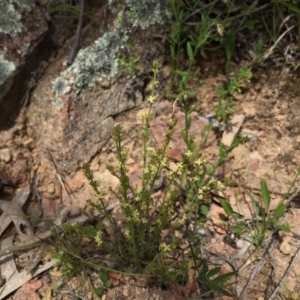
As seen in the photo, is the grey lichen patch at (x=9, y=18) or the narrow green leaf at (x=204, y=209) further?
the grey lichen patch at (x=9, y=18)

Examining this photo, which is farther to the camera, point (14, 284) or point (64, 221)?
point (64, 221)

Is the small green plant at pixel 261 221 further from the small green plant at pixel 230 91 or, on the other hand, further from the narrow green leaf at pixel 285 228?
the small green plant at pixel 230 91

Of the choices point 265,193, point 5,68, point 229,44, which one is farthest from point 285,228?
point 5,68

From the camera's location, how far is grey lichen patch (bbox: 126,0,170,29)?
92.4 inches

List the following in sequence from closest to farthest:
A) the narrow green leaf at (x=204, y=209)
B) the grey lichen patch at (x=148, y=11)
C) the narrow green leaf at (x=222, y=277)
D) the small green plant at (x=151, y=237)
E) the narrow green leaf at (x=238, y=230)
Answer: the small green plant at (x=151, y=237) → the narrow green leaf at (x=222, y=277) → the narrow green leaf at (x=238, y=230) → the narrow green leaf at (x=204, y=209) → the grey lichen patch at (x=148, y=11)

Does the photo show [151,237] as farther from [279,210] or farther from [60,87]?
[60,87]

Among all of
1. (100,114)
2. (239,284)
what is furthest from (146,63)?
(239,284)

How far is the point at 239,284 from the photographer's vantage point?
185cm

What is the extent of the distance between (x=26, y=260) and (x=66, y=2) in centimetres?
151

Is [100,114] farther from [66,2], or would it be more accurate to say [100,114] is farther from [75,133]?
[66,2]

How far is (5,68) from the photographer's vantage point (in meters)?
2.28

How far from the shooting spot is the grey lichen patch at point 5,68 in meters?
2.28

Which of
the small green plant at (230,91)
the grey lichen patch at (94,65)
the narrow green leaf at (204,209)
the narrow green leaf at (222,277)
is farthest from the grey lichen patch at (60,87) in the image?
the narrow green leaf at (222,277)

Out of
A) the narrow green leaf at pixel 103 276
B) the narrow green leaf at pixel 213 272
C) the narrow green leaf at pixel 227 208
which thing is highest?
the narrow green leaf at pixel 103 276
